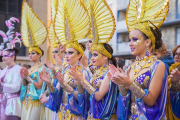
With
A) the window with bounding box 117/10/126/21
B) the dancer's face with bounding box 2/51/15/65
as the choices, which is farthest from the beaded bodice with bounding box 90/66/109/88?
the window with bounding box 117/10/126/21

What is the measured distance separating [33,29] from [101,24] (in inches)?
100

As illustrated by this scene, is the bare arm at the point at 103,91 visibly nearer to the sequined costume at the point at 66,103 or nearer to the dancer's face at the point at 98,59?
the dancer's face at the point at 98,59

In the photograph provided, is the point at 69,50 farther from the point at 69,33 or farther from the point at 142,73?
the point at 142,73

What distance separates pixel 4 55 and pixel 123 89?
379cm

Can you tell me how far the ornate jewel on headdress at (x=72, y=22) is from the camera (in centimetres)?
421

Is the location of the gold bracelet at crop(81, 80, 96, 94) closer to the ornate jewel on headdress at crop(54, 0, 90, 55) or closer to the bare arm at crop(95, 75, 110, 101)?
the bare arm at crop(95, 75, 110, 101)

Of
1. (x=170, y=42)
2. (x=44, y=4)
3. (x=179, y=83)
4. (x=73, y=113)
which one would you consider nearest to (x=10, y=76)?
(x=73, y=113)

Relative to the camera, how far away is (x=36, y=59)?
5914 millimetres

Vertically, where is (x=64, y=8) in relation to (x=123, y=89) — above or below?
above

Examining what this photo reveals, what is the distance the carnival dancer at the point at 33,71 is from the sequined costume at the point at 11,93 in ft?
0.44

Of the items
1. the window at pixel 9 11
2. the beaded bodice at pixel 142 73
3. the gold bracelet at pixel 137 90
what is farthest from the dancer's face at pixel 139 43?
the window at pixel 9 11

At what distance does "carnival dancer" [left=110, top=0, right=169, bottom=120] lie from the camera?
2.86 m

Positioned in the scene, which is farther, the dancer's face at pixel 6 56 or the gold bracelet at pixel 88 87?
the dancer's face at pixel 6 56

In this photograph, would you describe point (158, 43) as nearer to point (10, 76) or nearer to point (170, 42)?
point (10, 76)
